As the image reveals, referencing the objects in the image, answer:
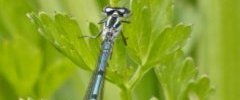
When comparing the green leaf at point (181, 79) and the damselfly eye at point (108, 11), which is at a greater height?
the damselfly eye at point (108, 11)

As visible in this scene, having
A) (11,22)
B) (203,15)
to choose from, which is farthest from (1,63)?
(203,15)

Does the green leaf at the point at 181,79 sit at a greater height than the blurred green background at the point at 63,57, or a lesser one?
lesser

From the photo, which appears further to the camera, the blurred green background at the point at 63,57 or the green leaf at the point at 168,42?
the blurred green background at the point at 63,57

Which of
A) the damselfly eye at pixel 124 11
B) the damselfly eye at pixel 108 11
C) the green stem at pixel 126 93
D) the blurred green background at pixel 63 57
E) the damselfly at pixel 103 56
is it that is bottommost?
the green stem at pixel 126 93

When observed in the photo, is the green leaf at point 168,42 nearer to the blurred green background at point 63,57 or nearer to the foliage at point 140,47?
the foliage at point 140,47

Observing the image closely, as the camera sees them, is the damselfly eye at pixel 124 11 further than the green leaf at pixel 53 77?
No

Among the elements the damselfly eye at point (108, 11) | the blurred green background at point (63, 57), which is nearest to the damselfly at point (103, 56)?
the damselfly eye at point (108, 11)

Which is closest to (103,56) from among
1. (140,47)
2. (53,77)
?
(140,47)

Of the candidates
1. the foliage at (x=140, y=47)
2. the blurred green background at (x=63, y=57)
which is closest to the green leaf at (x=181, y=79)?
the foliage at (x=140, y=47)

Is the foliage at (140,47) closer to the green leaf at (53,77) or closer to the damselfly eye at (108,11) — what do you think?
the damselfly eye at (108,11)
